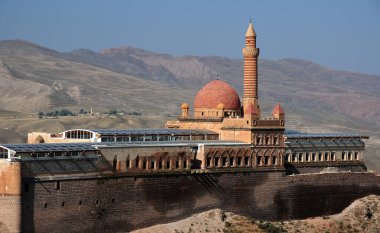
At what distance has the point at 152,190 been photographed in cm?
6475

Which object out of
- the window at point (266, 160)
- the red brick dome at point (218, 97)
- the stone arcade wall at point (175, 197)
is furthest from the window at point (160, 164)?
the red brick dome at point (218, 97)

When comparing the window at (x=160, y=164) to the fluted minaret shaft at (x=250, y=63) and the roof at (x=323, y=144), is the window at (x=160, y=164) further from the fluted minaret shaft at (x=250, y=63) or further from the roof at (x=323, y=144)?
the fluted minaret shaft at (x=250, y=63)

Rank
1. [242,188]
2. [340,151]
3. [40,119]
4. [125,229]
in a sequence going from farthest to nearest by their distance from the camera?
[40,119], [340,151], [242,188], [125,229]

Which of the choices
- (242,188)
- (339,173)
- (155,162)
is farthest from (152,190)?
(339,173)

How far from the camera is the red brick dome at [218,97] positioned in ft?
253

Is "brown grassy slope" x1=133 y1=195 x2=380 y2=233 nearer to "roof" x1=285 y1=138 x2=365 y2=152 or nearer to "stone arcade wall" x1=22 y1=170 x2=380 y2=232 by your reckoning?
"stone arcade wall" x1=22 y1=170 x2=380 y2=232

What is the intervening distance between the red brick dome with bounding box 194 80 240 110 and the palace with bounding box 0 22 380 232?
0.07 m

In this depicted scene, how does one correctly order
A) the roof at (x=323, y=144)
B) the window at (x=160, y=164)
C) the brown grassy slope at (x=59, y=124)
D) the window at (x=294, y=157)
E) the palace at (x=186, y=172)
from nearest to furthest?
the palace at (x=186, y=172), the window at (x=160, y=164), the window at (x=294, y=157), the roof at (x=323, y=144), the brown grassy slope at (x=59, y=124)

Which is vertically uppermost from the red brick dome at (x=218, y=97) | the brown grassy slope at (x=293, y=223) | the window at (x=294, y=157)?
the red brick dome at (x=218, y=97)

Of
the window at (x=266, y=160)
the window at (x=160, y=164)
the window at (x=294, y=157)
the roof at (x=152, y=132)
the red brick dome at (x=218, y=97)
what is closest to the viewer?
the window at (x=160, y=164)

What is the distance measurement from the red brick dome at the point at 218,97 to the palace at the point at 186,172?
72mm

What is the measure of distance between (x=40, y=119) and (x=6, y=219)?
297 feet

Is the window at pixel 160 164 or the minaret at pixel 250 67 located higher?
the minaret at pixel 250 67

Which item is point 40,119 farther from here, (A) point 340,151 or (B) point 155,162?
(B) point 155,162
